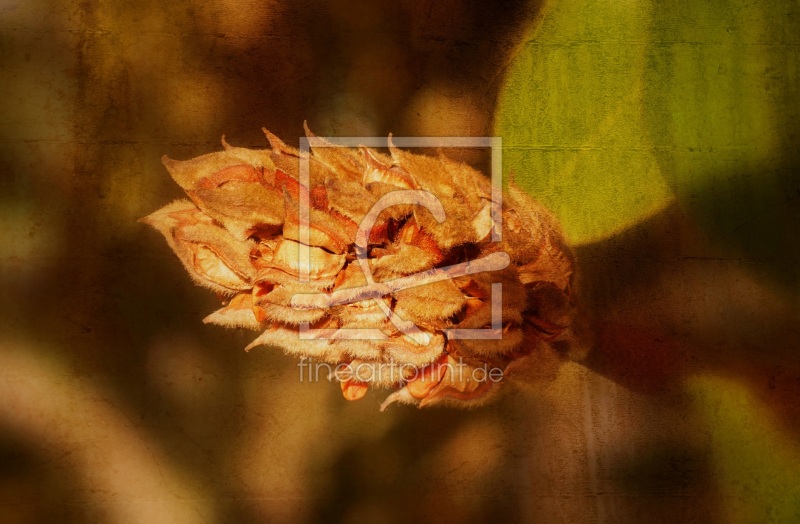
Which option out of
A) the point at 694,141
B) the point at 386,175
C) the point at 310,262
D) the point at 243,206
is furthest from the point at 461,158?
the point at 694,141

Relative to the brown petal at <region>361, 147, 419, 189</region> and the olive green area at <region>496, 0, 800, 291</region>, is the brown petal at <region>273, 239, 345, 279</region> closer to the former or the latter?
the brown petal at <region>361, 147, 419, 189</region>

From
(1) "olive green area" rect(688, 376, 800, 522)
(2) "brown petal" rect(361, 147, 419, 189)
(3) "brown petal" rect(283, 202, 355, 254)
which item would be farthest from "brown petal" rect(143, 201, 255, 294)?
(1) "olive green area" rect(688, 376, 800, 522)

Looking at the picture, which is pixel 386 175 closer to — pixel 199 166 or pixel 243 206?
pixel 243 206

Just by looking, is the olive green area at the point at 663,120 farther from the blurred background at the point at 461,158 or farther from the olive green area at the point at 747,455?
the olive green area at the point at 747,455

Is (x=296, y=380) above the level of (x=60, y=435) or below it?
above

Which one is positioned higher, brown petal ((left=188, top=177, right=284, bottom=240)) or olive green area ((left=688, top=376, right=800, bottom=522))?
brown petal ((left=188, top=177, right=284, bottom=240))

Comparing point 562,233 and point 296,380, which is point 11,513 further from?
point 562,233

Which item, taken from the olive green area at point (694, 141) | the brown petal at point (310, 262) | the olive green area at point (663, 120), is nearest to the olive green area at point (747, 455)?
the olive green area at point (694, 141)

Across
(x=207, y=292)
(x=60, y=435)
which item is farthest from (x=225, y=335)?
(x=60, y=435)
